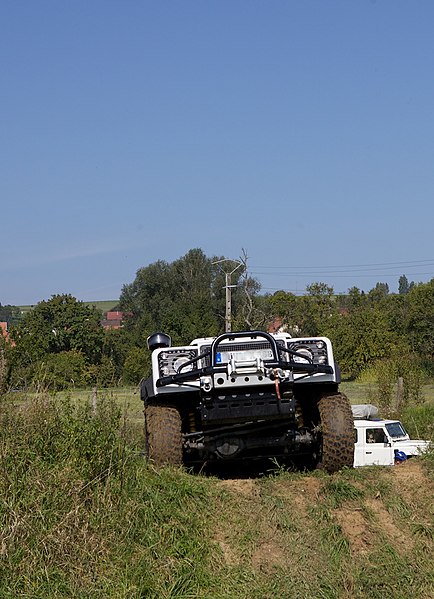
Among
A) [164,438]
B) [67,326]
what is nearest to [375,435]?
[164,438]

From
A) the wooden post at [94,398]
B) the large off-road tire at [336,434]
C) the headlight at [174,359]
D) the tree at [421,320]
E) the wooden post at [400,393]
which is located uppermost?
the tree at [421,320]

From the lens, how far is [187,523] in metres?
8.28

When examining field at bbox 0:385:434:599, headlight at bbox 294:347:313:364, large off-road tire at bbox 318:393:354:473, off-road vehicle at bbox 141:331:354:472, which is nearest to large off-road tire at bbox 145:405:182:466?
off-road vehicle at bbox 141:331:354:472

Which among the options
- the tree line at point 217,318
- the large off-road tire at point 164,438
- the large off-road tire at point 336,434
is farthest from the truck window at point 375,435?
the large off-road tire at point 164,438

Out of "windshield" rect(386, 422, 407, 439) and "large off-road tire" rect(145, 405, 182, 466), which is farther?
"windshield" rect(386, 422, 407, 439)

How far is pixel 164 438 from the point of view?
10031mm

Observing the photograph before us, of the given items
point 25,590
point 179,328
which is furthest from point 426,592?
point 179,328

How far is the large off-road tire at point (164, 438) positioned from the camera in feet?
32.8

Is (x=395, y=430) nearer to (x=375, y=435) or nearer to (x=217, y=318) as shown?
(x=375, y=435)

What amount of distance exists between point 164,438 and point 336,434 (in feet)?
6.31

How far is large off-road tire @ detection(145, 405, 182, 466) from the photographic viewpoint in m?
10.0

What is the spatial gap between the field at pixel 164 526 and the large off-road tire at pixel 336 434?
22.5 inches

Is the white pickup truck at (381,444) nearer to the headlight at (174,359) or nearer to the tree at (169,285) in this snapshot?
the headlight at (174,359)

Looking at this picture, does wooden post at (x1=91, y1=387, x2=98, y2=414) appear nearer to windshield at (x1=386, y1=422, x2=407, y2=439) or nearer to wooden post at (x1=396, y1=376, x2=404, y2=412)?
windshield at (x1=386, y1=422, x2=407, y2=439)
